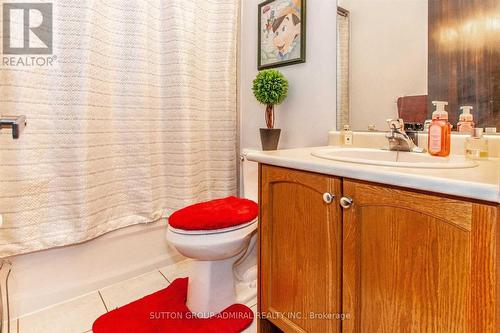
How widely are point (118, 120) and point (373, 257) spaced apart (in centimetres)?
135

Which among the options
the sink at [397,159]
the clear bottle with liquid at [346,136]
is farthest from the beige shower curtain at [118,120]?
the sink at [397,159]

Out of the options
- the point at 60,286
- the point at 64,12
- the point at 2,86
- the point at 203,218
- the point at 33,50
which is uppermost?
the point at 64,12

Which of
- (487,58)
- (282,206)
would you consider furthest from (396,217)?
(487,58)

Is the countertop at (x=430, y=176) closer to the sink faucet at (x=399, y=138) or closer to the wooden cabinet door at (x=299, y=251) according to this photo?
the wooden cabinet door at (x=299, y=251)

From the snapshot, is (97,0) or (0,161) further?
(97,0)

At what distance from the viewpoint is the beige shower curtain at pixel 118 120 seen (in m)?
1.31

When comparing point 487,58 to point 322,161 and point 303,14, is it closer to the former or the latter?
point 322,161

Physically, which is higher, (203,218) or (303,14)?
(303,14)

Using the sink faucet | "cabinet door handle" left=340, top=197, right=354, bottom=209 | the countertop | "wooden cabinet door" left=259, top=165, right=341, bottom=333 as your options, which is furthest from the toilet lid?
the sink faucet

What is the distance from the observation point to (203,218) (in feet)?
4.18

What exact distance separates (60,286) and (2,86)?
949 mm

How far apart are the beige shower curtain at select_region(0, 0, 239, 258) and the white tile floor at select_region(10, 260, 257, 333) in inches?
12.7

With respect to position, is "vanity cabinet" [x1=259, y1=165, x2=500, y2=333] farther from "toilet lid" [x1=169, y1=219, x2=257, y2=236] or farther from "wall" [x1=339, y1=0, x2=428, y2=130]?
"wall" [x1=339, y1=0, x2=428, y2=130]

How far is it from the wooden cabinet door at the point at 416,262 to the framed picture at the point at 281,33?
3.49 ft
